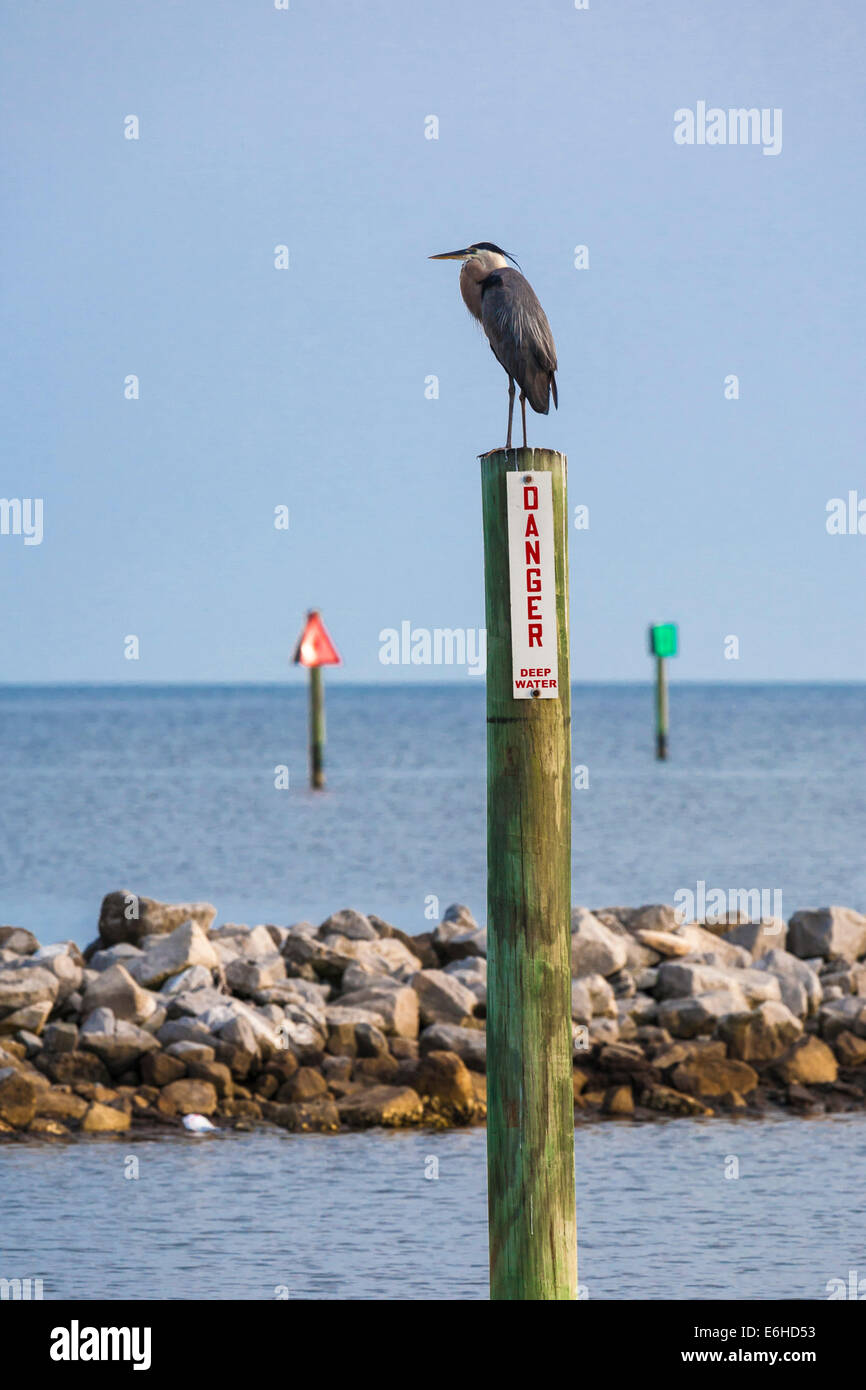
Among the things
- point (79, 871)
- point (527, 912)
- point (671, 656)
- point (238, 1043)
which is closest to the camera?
point (527, 912)

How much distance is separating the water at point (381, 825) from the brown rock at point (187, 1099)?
771cm

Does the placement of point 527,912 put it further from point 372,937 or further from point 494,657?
point 372,937

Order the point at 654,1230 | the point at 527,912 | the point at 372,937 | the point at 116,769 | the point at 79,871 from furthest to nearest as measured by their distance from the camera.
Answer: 1. the point at 116,769
2. the point at 79,871
3. the point at 372,937
4. the point at 654,1230
5. the point at 527,912

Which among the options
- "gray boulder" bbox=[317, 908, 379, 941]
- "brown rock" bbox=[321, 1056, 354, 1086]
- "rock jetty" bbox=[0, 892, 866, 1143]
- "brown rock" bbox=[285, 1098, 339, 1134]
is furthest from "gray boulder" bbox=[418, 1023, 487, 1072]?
"gray boulder" bbox=[317, 908, 379, 941]

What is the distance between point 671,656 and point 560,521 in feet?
126

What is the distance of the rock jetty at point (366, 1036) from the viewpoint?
12.8m

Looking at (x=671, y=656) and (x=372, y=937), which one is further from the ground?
(x=671, y=656)

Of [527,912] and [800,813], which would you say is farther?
[800,813]

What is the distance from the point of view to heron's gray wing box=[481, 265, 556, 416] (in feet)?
29.4

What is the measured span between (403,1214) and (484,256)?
192 inches

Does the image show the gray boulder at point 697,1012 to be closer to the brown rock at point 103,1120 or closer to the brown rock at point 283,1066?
the brown rock at point 283,1066

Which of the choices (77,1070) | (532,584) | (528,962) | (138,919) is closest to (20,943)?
(138,919)
